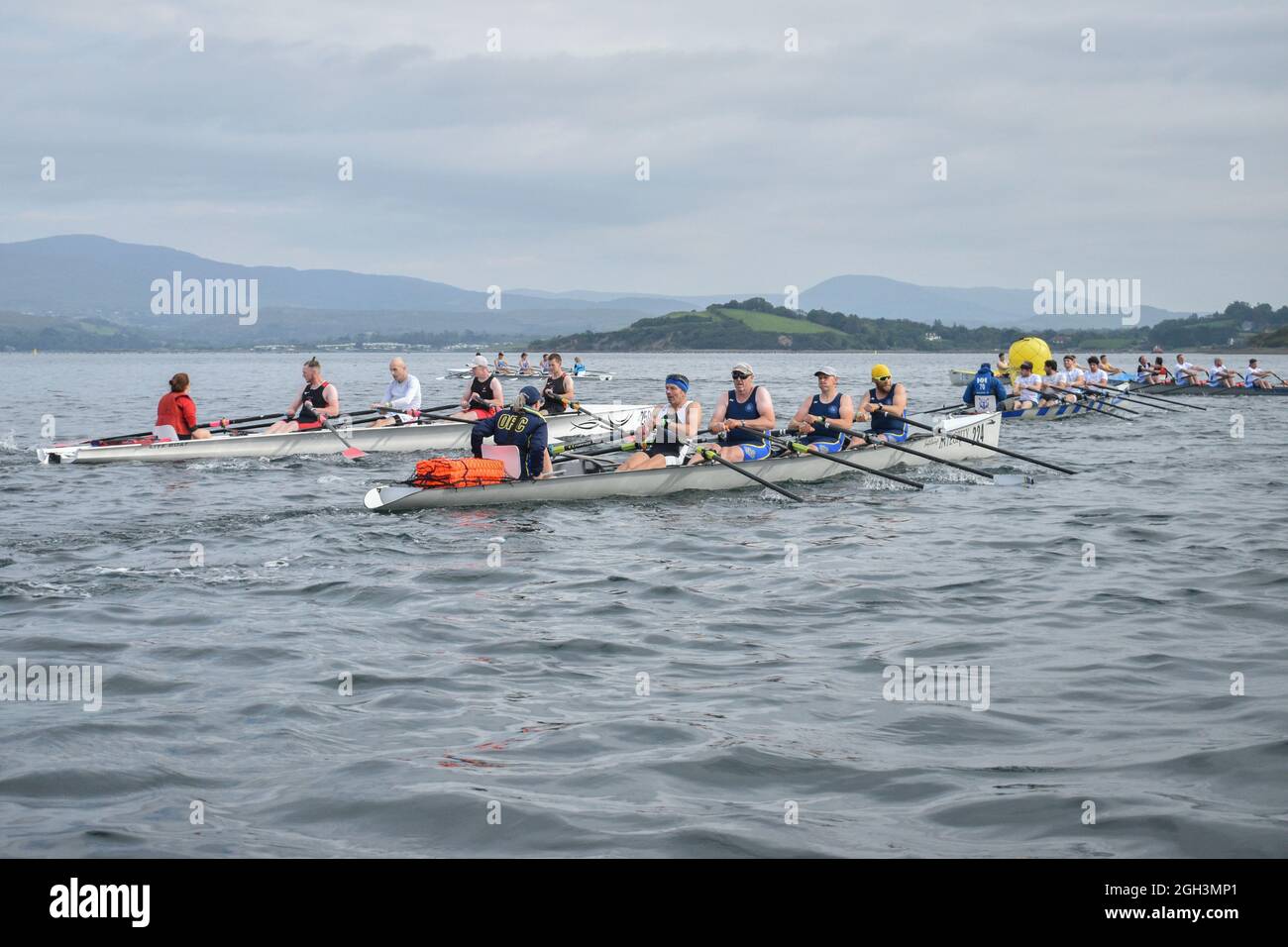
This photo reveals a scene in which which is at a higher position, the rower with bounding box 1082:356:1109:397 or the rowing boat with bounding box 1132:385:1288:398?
the rower with bounding box 1082:356:1109:397

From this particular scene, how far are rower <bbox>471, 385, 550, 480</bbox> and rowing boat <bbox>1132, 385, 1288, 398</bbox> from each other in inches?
1212

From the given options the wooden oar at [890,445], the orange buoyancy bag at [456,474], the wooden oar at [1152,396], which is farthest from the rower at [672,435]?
the wooden oar at [1152,396]

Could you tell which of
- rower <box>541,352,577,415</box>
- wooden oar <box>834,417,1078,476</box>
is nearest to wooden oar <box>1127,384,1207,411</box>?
wooden oar <box>834,417,1078,476</box>

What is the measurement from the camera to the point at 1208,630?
9.60 m

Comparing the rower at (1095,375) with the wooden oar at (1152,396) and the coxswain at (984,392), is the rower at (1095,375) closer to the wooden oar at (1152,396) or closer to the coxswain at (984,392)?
the wooden oar at (1152,396)

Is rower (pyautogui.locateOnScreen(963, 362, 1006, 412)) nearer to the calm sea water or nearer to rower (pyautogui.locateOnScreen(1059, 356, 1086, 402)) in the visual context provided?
rower (pyautogui.locateOnScreen(1059, 356, 1086, 402))

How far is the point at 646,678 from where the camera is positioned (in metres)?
8.39

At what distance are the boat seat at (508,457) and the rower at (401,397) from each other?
723 cm

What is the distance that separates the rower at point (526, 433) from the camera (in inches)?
620

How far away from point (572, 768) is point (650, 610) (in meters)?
4.03

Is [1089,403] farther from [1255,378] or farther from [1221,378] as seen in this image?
[1255,378]

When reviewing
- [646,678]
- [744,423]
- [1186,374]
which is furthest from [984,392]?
[646,678]

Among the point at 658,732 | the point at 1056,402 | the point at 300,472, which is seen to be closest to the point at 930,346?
the point at 1056,402

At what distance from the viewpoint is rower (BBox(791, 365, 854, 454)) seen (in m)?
18.5
